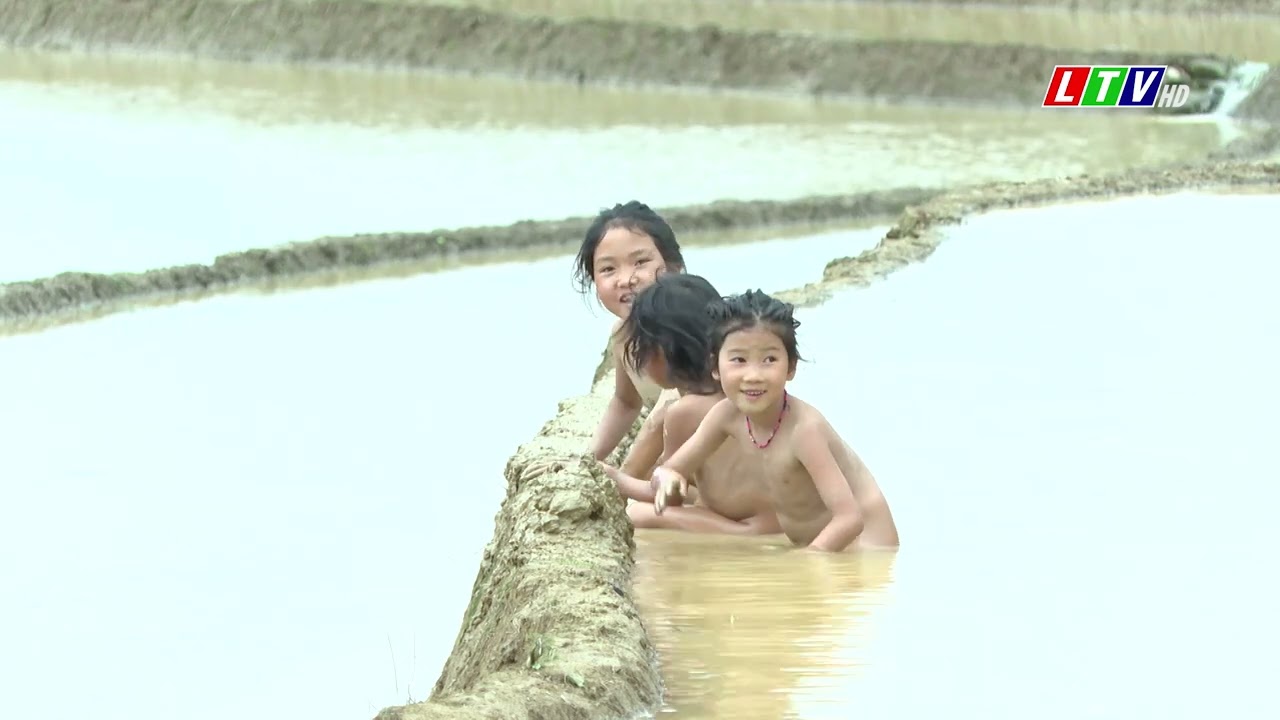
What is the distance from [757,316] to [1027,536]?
555 mm

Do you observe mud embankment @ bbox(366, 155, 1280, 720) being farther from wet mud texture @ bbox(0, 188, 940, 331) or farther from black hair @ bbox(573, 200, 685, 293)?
wet mud texture @ bbox(0, 188, 940, 331)

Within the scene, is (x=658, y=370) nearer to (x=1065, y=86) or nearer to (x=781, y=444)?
(x=781, y=444)

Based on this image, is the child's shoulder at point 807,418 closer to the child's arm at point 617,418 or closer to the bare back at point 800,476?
the bare back at point 800,476

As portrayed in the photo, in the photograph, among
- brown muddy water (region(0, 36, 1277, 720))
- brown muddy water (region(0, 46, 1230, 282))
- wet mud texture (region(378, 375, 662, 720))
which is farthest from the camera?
brown muddy water (region(0, 46, 1230, 282))

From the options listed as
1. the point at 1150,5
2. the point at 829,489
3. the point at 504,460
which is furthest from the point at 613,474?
the point at 1150,5

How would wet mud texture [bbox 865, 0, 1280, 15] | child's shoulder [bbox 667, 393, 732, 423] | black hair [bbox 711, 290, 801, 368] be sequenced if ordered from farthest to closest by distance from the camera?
wet mud texture [bbox 865, 0, 1280, 15] → child's shoulder [bbox 667, 393, 732, 423] → black hair [bbox 711, 290, 801, 368]

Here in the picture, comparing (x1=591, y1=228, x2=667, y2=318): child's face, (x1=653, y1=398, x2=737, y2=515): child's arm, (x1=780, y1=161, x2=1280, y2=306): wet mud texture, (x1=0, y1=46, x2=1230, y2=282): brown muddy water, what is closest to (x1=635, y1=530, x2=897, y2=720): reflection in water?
(x1=653, y1=398, x2=737, y2=515): child's arm

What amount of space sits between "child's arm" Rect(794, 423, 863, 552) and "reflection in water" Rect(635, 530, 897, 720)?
0.03 m

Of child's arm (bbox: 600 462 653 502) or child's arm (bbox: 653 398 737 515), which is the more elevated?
child's arm (bbox: 653 398 737 515)

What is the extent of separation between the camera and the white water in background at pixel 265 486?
3.95m

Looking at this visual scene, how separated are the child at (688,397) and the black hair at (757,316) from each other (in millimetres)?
141

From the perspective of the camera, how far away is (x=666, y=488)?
3.71m

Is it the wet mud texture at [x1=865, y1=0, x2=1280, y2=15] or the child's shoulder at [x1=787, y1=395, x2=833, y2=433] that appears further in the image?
the wet mud texture at [x1=865, y1=0, x2=1280, y2=15]

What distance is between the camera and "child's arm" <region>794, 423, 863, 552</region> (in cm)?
366
